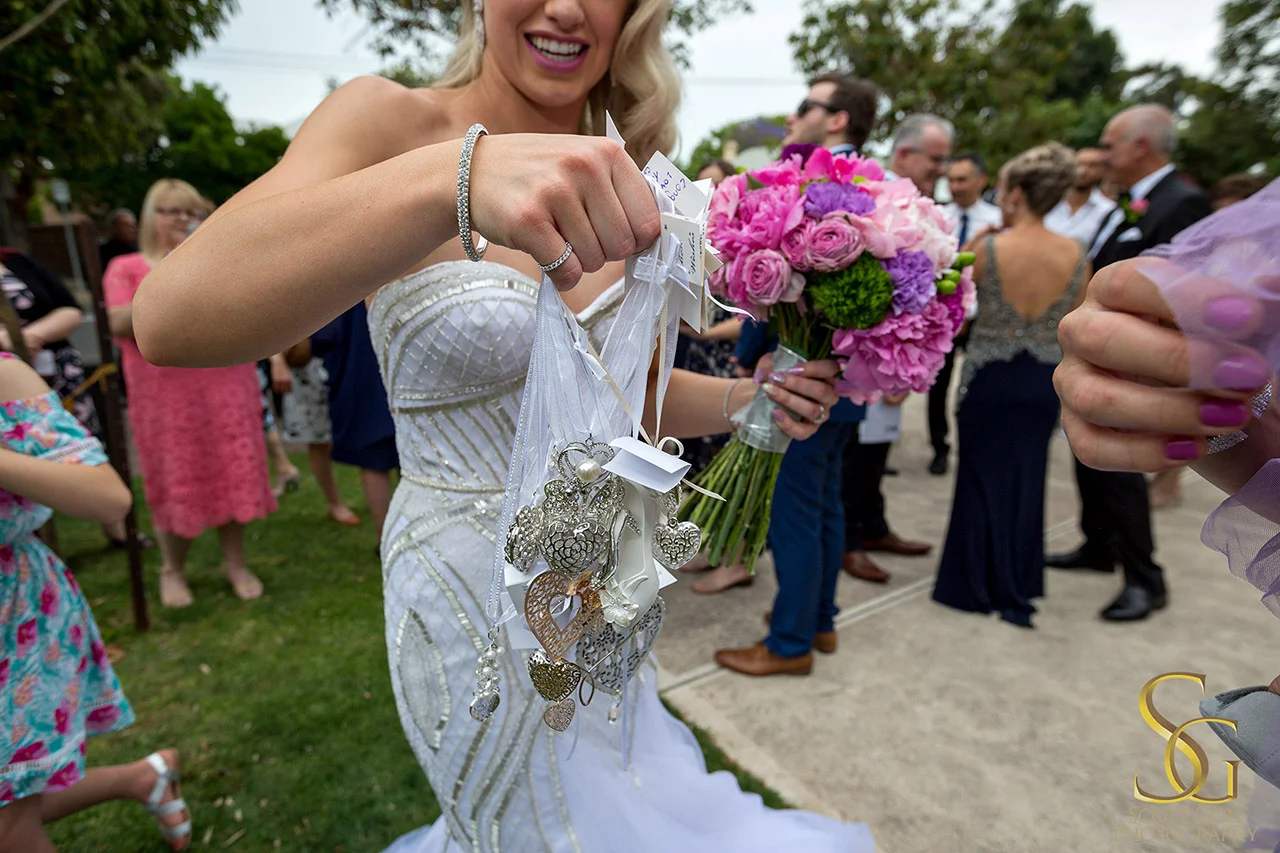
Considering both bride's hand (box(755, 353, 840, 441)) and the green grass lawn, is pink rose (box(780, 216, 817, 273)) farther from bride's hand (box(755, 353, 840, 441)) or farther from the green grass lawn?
the green grass lawn

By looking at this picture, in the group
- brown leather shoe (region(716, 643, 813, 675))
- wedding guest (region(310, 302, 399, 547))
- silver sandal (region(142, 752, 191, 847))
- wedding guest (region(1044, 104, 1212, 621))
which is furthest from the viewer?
wedding guest (region(1044, 104, 1212, 621))

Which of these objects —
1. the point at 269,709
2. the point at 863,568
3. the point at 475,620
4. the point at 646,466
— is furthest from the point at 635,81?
the point at 863,568

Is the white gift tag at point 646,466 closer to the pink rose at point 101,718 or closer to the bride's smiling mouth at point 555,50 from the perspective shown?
the bride's smiling mouth at point 555,50

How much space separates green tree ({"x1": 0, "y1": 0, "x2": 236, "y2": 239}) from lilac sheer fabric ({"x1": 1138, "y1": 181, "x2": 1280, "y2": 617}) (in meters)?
7.16

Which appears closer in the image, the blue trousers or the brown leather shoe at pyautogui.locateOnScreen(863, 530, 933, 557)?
the blue trousers

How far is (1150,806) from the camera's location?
254 cm

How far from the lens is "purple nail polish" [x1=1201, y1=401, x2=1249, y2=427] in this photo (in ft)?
2.05

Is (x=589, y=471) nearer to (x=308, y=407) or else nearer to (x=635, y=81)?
(x=635, y=81)

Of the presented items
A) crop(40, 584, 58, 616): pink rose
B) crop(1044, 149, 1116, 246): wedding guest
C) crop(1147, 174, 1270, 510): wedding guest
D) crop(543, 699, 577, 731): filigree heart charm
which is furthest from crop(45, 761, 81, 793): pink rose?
crop(1044, 149, 1116, 246): wedding guest

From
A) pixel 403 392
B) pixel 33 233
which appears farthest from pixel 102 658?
pixel 33 233

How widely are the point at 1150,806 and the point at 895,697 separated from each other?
3.14 feet

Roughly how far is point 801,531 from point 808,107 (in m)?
2.39

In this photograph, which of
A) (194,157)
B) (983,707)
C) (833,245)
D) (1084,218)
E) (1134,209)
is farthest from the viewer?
(194,157)

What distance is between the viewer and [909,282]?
1689 millimetres
